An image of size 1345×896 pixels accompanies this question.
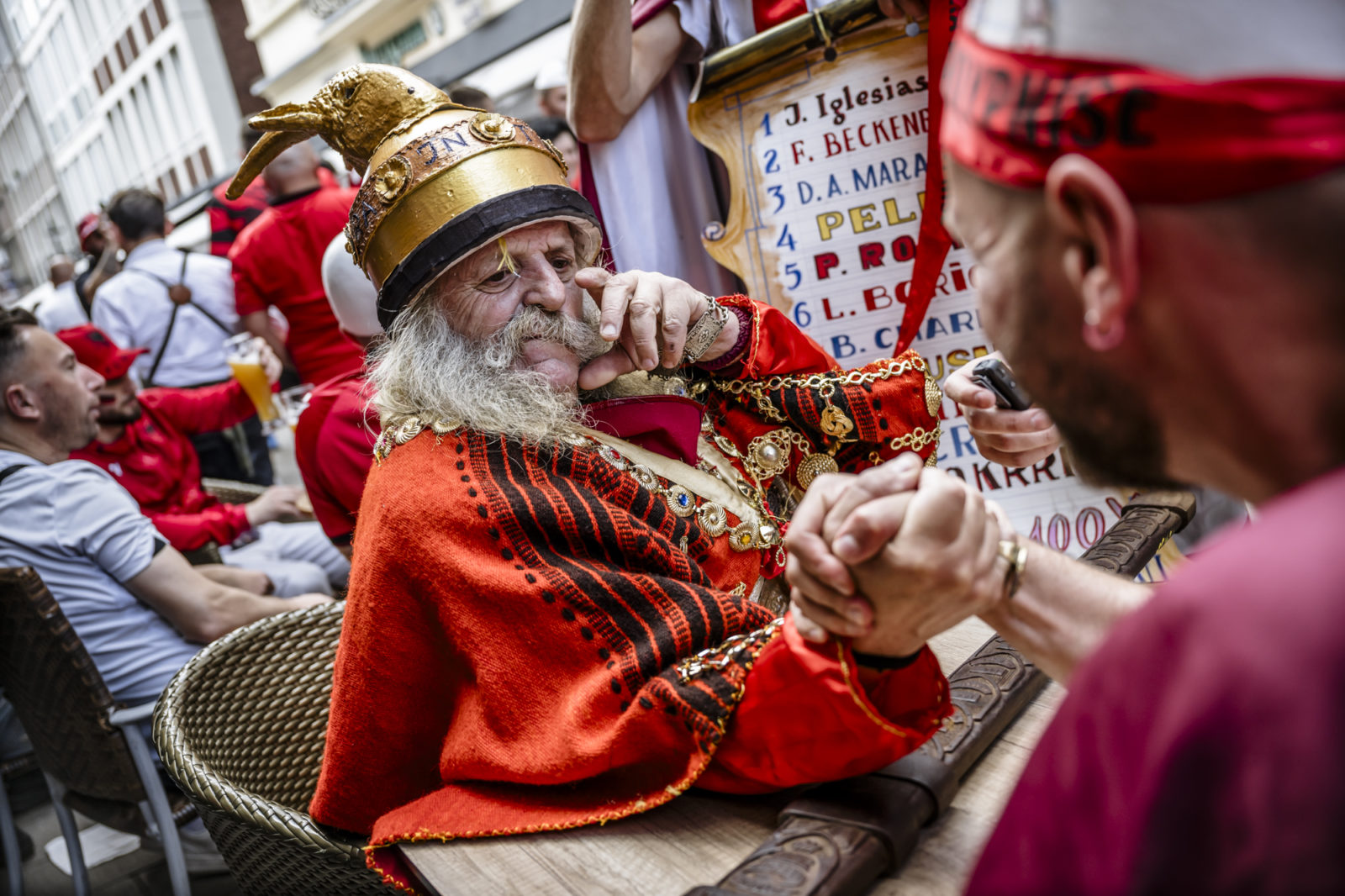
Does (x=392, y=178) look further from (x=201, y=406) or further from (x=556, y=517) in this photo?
(x=201, y=406)

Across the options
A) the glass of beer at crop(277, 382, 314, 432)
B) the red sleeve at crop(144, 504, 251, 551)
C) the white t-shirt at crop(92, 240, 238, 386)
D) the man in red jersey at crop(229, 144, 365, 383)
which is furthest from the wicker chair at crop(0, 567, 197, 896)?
the white t-shirt at crop(92, 240, 238, 386)

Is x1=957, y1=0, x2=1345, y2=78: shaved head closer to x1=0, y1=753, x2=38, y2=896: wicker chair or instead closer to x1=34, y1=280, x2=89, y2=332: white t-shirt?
x1=0, y1=753, x2=38, y2=896: wicker chair

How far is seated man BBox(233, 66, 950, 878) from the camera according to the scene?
1.25 m

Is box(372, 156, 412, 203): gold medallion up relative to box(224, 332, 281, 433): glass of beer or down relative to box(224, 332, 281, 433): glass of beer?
up

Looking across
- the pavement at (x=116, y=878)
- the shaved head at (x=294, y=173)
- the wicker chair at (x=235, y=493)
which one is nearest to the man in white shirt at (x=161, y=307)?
the shaved head at (x=294, y=173)

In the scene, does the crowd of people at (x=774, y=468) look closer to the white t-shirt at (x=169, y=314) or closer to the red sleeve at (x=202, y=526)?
the red sleeve at (x=202, y=526)

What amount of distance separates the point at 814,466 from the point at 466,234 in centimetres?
83

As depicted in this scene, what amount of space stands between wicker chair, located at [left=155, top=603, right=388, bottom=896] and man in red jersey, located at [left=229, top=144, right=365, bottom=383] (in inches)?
86.3

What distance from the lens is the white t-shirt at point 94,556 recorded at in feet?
8.45

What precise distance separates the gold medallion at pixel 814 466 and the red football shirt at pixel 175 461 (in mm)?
2453

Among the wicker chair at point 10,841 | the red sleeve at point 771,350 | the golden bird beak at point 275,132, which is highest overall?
the golden bird beak at point 275,132

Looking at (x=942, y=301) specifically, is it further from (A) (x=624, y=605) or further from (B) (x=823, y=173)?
(A) (x=624, y=605)

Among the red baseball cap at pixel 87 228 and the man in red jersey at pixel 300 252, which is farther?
the red baseball cap at pixel 87 228

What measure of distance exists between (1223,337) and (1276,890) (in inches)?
12.7
